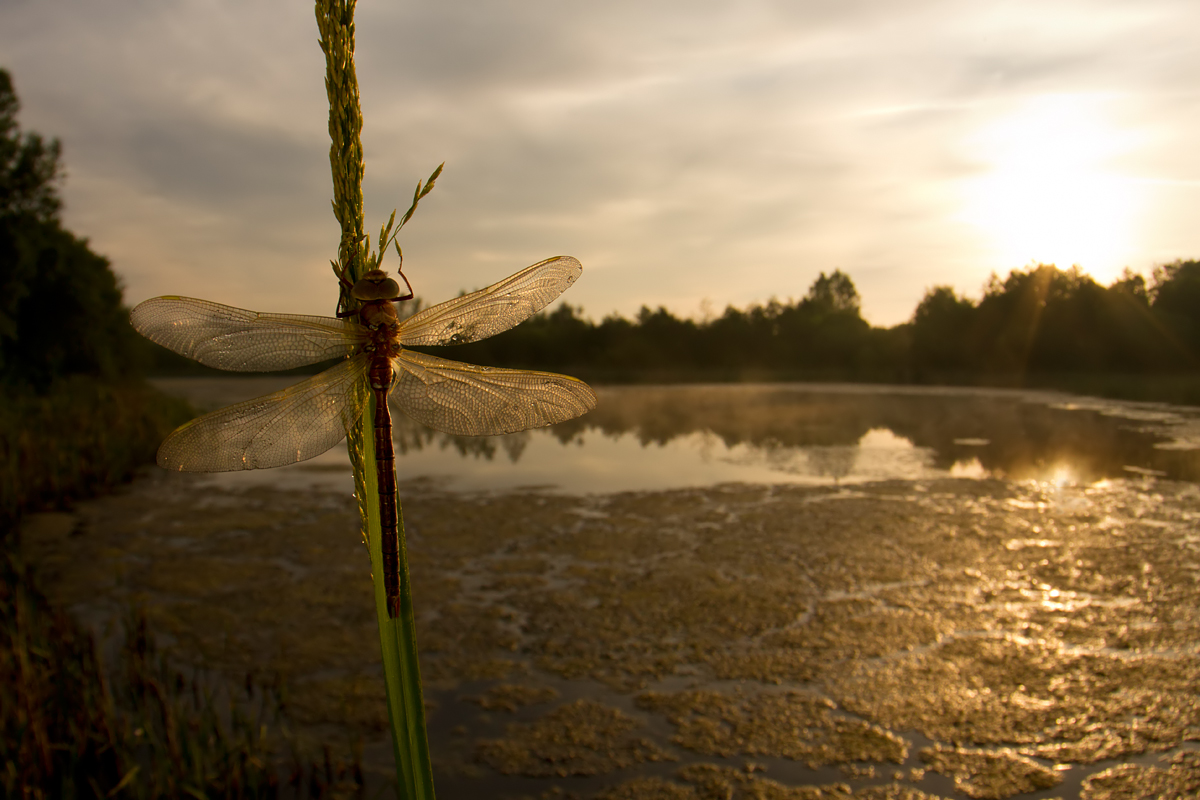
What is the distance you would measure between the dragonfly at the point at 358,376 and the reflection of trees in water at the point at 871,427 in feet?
26.6

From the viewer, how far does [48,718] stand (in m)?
2.46

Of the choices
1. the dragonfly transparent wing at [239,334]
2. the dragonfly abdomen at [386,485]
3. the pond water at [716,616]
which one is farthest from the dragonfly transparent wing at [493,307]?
the pond water at [716,616]

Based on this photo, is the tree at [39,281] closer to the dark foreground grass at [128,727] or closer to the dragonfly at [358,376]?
Result: the dark foreground grass at [128,727]

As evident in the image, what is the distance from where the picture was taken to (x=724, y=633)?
418cm

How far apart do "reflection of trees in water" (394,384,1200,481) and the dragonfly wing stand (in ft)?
26.6

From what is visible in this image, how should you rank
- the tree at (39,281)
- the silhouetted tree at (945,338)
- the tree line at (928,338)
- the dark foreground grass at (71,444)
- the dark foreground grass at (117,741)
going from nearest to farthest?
the dark foreground grass at (117,741), the dark foreground grass at (71,444), the tree at (39,281), the tree line at (928,338), the silhouetted tree at (945,338)

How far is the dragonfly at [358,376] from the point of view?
71 cm

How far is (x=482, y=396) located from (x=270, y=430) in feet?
0.87

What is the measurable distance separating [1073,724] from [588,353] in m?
26.6

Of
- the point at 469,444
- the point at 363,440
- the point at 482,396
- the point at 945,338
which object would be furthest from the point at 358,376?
the point at 945,338

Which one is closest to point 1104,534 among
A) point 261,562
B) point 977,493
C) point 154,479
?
point 977,493

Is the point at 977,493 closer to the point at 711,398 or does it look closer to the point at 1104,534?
the point at 1104,534

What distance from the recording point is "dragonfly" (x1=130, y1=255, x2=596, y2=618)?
715 millimetres

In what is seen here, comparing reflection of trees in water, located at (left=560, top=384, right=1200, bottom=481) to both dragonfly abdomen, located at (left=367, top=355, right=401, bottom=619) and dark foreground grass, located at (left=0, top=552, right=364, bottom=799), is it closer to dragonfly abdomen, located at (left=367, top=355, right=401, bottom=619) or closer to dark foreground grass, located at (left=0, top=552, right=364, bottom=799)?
dark foreground grass, located at (left=0, top=552, right=364, bottom=799)
